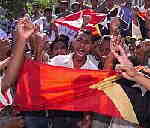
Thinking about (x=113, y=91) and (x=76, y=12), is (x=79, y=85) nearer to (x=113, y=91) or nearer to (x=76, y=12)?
(x=113, y=91)

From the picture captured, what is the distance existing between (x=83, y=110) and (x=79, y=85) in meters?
0.28

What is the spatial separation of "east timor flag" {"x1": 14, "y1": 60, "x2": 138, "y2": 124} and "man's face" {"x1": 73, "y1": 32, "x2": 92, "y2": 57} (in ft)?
2.33

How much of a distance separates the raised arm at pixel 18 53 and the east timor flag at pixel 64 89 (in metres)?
0.47

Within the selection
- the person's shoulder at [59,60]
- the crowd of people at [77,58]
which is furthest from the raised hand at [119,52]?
the person's shoulder at [59,60]

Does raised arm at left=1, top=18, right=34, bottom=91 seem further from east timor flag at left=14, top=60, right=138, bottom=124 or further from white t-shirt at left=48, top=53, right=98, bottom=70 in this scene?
white t-shirt at left=48, top=53, right=98, bottom=70

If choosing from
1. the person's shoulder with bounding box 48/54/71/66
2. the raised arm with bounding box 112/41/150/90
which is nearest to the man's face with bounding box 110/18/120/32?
the person's shoulder with bounding box 48/54/71/66

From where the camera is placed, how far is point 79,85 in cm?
557

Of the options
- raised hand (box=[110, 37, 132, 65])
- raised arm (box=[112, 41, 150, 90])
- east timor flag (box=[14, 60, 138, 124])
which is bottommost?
east timor flag (box=[14, 60, 138, 124])

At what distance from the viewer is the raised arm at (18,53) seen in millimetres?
4879

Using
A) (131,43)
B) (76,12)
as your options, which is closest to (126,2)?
(76,12)

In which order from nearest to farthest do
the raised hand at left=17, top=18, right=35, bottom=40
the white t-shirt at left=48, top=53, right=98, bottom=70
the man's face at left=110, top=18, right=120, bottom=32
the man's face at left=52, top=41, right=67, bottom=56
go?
the raised hand at left=17, top=18, right=35, bottom=40 → the white t-shirt at left=48, top=53, right=98, bottom=70 → the man's face at left=52, top=41, right=67, bottom=56 → the man's face at left=110, top=18, right=120, bottom=32

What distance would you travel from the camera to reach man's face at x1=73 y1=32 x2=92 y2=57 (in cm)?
636

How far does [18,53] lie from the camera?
16.1 ft

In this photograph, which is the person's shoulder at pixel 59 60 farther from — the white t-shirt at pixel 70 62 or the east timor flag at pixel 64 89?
the east timor flag at pixel 64 89
